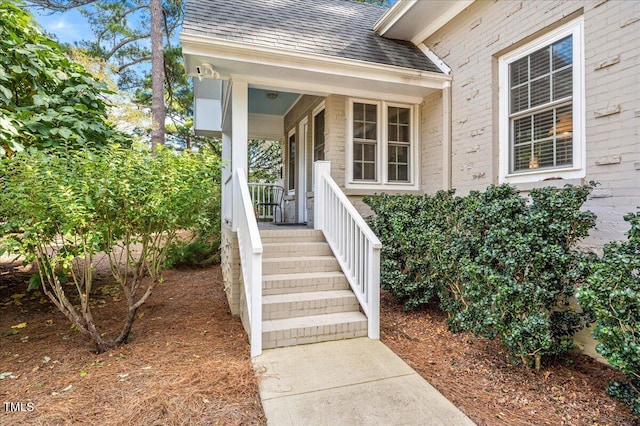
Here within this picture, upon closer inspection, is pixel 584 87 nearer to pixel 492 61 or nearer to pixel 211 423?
pixel 492 61

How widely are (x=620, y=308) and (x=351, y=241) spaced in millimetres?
2702

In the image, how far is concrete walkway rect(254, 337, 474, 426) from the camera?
2.44m

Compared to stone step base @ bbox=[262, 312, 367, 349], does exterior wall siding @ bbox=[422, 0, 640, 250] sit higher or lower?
higher

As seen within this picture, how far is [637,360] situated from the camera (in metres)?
2.19

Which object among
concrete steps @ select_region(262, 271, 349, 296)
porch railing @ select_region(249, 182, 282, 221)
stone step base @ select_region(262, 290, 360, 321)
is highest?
porch railing @ select_region(249, 182, 282, 221)

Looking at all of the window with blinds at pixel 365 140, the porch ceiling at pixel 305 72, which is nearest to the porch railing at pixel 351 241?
the window with blinds at pixel 365 140

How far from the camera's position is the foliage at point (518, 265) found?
2.95m

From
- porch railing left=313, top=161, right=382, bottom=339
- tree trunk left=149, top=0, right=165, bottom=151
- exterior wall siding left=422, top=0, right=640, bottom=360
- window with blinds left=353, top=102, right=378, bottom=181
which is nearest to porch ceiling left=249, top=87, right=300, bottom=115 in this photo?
window with blinds left=353, top=102, right=378, bottom=181

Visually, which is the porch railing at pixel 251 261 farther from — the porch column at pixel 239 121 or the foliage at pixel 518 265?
the foliage at pixel 518 265

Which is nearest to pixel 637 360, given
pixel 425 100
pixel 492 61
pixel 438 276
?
pixel 438 276

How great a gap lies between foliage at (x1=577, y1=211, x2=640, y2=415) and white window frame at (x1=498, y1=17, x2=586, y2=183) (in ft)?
4.82

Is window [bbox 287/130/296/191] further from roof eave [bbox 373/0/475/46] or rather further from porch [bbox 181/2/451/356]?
roof eave [bbox 373/0/475/46]

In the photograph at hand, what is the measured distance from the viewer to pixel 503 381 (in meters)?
3.00

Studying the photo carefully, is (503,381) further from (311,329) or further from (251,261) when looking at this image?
(251,261)
